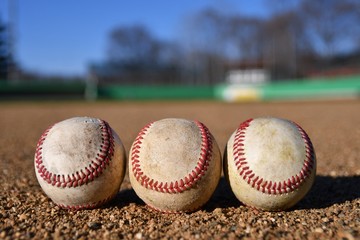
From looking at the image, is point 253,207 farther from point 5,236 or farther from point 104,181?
point 5,236

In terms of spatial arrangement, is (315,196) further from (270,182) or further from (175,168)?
(175,168)

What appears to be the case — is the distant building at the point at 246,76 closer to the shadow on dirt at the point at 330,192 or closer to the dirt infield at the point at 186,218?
the shadow on dirt at the point at 330,192

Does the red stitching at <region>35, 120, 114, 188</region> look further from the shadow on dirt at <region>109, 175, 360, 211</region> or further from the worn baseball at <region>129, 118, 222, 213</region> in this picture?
the shadow on dirt at <region>109, 175, 360, 211</region>

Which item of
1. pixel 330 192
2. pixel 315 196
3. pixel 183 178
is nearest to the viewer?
pixel 183 178

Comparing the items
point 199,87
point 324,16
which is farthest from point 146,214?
point 324,16

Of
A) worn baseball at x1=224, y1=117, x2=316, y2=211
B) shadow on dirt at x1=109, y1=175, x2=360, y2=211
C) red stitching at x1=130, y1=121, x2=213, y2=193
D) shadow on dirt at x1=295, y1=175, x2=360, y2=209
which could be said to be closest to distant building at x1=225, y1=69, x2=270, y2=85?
shadow on dirt at x1=295, y1=175, x2=360, y2=209

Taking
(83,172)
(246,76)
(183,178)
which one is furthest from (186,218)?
(246,76)
